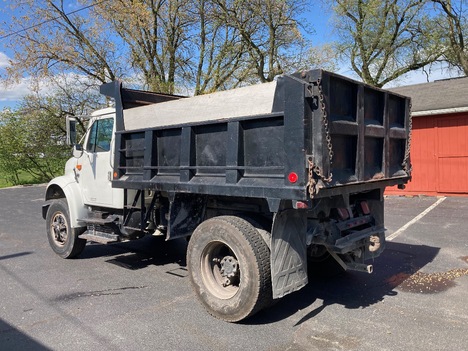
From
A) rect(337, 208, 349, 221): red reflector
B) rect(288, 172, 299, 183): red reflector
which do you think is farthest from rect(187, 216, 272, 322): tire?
rect(337, 208, 349, 221): red reflector

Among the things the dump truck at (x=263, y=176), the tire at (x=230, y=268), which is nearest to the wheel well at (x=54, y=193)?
the dump truck at (x=263, y=176)

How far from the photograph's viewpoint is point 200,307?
484 centimetres

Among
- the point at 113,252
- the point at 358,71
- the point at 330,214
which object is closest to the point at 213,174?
the point at 330,214

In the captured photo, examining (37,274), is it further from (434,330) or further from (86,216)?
(434,330)

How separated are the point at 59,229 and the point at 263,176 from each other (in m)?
4.72

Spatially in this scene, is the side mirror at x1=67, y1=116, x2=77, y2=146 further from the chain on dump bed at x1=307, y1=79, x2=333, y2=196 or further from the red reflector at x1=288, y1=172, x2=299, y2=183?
the chain on dump bed at x1=307, y1=79, x2=333, y2=196

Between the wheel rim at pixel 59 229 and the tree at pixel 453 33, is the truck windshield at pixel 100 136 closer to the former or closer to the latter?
the wheel rim at pixel 59 229

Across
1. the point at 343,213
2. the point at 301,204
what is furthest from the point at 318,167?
→ the point at 343,213

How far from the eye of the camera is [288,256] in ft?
13.7

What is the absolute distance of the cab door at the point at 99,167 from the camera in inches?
252

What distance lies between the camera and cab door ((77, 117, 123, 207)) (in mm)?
6398

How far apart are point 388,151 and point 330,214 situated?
3.66 feet

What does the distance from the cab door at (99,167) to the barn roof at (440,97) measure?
1089 centimetres

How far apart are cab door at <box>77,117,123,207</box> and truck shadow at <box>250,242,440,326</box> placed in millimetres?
2976
